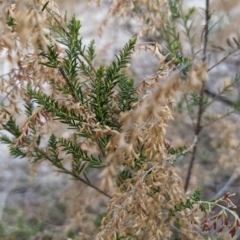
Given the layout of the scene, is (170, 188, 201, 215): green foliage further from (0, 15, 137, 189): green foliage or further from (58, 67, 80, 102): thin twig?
(58, 67, 80, 102): thin twig

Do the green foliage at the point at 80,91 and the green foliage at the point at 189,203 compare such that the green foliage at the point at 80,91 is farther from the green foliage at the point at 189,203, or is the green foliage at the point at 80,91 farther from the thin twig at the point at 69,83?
the green foliage at the point at 189,203

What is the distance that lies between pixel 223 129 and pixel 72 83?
3.55 feet

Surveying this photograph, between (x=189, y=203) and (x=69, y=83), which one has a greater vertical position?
Answer: (x=69, y=83)

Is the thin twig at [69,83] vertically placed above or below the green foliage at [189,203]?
above

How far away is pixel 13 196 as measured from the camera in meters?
2.54

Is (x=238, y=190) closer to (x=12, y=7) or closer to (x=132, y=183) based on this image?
(x=132, y=183)

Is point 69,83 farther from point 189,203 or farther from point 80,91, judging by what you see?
point 189,203

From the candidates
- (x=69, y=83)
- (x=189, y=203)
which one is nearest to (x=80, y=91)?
(x=69, y=83)

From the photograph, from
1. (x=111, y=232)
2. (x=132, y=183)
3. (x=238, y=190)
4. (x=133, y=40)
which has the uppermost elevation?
(x=133, y=40)

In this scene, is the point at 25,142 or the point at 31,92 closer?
the point at 31,92

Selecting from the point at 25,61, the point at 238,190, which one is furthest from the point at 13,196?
the point at 25,61

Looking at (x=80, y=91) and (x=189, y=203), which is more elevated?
(x=80, y=91)

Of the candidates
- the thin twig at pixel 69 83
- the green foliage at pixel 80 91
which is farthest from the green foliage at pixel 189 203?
the thin twig at pixel 69 83

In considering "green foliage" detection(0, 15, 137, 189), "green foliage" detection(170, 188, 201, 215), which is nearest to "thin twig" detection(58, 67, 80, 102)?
"green foliage" detection(0, 15, 137, 189)
